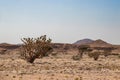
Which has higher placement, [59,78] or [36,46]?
[36,46]

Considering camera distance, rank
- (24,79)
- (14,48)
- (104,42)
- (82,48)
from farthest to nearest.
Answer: (104,42) < (14,48) < (82,48) < (24,79)

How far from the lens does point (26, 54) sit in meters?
47.2

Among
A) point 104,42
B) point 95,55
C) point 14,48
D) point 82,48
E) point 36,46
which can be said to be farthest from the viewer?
point 104,42

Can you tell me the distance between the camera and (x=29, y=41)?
46344 mm

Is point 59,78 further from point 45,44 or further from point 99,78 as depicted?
point 45,44

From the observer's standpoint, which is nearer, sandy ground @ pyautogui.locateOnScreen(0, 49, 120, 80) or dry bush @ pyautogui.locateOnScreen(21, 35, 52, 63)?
sandy ground @ pyautogui.locateOnScreen(0, 49, 120, 80)

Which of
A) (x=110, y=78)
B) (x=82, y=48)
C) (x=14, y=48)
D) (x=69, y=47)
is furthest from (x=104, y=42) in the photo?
(x=110, y=78)

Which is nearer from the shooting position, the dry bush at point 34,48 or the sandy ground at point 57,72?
the sandy ground at point 57,72

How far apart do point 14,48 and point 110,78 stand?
128 metres

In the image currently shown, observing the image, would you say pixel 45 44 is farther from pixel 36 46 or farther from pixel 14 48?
pixel 14 48

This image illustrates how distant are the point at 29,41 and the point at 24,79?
23492 mm

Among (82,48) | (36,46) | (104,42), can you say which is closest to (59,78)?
(36,46)

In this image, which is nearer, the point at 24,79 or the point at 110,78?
the point at 24,79

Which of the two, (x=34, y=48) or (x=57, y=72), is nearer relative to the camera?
(x=57, y=72)
